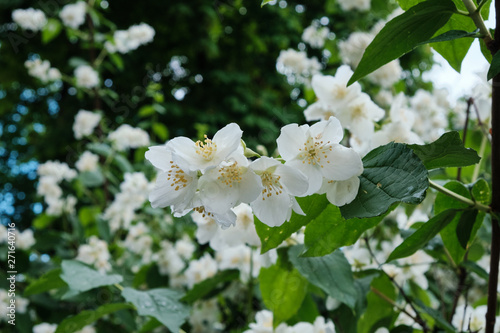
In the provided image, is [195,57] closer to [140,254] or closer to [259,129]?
[259,129]

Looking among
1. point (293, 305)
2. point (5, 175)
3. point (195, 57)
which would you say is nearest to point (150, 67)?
point (195, 57)

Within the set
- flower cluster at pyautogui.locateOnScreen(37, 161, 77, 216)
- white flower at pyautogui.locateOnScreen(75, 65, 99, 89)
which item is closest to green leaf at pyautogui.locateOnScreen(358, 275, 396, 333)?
flower cluster at pyautogui.locateOnScreen(37, 161, 77, 216)

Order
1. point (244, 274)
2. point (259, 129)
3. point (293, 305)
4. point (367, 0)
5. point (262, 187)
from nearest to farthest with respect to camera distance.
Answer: point (262, 187), point (293, 305), point (244, 274), point (367, 0), point (259, 129)

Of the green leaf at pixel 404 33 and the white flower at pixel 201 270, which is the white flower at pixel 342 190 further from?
the white flower at pixel 201 270

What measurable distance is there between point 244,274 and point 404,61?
5134mm

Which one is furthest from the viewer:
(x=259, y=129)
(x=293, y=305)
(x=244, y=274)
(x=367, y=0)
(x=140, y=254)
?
(x=259, y=129)

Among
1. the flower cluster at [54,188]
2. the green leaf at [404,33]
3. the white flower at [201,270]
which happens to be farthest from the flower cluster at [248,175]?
the flower cluster at [54,188]

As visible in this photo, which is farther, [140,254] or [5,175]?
[5,175]

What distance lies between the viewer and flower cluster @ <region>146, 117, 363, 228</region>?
649 millimetres

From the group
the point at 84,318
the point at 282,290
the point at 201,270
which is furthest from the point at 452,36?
the point at 201,270

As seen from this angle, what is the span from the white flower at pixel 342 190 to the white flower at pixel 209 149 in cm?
15

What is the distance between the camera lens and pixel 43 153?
5137 mm

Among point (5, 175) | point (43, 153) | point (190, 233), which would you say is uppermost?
point (190, 233)

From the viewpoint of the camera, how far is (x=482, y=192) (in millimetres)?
801
